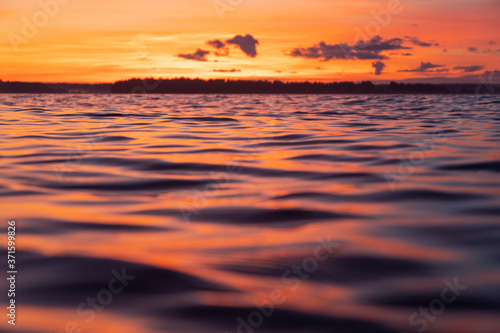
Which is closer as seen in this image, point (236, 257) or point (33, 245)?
point (236, 257)

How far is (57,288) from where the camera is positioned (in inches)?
139

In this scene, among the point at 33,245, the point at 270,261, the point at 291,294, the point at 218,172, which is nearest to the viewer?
the point at 291,294

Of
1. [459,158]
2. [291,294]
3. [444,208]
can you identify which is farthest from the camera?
[459,158]

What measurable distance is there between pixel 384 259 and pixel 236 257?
108 centimetres

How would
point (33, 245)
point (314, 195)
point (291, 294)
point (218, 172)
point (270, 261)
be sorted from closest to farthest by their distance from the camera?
point (291, 294), point (270, 261), point (33, 245), point (314, 195), point (218, 172)

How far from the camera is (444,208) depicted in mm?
5836

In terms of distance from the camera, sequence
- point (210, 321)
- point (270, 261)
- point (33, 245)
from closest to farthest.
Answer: point (210, 321) → point (270, 261) → point (33, 245)

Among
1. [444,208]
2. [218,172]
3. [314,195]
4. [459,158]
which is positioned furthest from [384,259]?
[459,158]

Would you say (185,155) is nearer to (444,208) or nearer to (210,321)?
(444,208)

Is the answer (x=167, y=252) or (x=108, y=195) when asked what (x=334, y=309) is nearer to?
(x=167, y=252)

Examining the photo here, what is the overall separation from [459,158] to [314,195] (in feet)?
14.2

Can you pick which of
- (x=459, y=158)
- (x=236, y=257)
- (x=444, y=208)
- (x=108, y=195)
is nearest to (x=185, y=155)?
(x=108, y=195)

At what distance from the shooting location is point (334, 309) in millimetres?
3201

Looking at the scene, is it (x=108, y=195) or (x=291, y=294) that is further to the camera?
(x=108, y=195)
